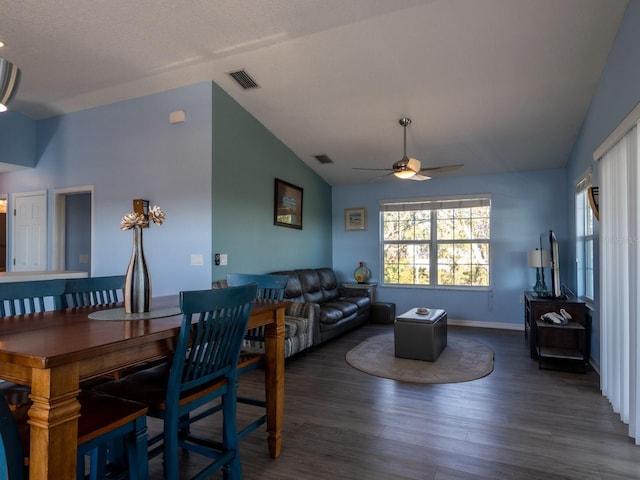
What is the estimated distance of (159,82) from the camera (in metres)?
4.25

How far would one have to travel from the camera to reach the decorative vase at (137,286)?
1.91 meters

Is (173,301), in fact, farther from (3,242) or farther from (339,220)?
(3,242)

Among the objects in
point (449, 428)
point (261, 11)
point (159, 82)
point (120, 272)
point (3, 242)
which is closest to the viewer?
point (449, 428)

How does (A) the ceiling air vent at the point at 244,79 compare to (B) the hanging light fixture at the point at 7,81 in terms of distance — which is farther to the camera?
(A) the ceiling air vent at the point at 244,79

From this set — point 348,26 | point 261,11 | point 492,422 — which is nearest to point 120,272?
point 261,11

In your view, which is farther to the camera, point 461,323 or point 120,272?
point 461,323

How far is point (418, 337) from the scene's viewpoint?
416 cm

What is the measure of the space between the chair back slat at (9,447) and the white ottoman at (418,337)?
3.64 m

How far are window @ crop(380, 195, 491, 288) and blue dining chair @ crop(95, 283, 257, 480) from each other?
5207 millimetres

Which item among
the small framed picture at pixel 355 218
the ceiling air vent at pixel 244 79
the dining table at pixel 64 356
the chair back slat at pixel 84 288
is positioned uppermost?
the ceiling air vent at pixel 244 79

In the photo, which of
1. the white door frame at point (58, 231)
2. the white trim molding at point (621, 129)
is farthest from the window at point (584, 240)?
the white door frame at point (58, 231)

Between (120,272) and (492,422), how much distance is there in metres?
4.27

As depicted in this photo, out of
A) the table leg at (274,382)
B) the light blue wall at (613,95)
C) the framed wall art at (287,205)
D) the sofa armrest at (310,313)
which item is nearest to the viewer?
the table leg at (274,382)

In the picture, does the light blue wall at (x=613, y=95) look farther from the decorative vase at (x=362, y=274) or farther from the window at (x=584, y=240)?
the decorative vase at (x=362, y=274)
